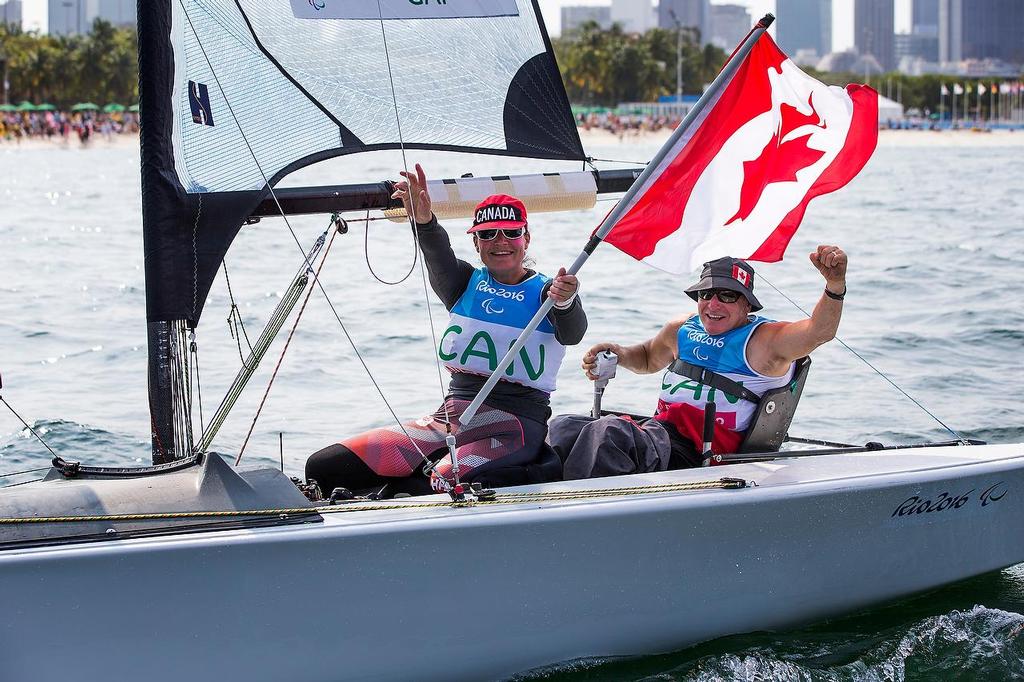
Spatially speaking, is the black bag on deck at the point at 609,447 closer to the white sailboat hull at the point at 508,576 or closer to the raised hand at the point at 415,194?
the white sailboat hull at the point at 508,576

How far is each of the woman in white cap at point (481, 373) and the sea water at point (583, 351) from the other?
338 mm

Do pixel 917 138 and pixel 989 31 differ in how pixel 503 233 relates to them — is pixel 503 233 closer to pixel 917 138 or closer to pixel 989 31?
pixel 917 138

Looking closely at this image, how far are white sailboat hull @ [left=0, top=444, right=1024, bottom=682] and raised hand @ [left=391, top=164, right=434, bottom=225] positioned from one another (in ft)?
2.98

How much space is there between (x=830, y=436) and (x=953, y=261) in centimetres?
789

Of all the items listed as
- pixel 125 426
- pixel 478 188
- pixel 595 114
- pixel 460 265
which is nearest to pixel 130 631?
pixel 460 265

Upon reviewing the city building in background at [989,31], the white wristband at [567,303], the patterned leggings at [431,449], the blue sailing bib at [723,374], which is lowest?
the patterned leggings at [431,449]

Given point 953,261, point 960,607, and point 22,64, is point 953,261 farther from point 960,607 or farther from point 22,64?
point 22,64

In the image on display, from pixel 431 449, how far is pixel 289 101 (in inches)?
46.1

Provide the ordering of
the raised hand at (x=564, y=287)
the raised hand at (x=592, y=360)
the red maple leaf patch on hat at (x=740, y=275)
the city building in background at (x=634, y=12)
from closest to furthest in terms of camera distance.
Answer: the raised hand at (x=564, y=287)
the red maple leaf patch on hat at (x=740, y=275)
the raised hand at (x=592, y=360)
the city building in background at (x=634, y=12)

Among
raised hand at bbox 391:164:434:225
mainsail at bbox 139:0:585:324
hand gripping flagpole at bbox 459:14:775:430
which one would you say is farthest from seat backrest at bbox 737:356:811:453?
raised hand at bbox 391:164:434:225

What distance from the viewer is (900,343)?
927 cm

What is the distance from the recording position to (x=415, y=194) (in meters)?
3.91

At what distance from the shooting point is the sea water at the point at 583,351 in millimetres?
A: 4152

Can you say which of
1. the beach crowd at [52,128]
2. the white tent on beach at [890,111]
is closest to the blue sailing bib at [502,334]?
the beach crowd at [52,128]
